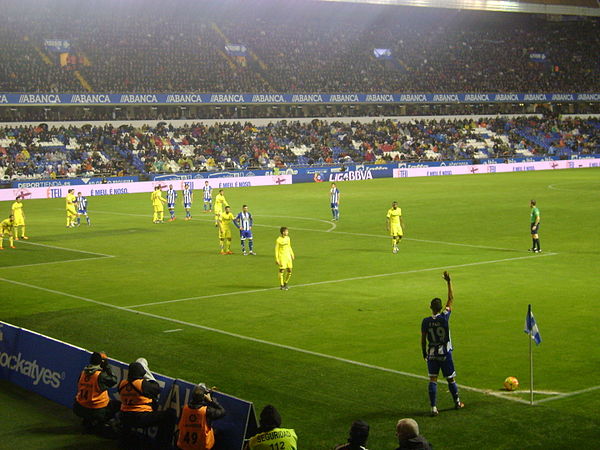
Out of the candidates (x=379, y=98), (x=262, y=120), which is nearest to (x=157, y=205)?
(x=262, y=120)

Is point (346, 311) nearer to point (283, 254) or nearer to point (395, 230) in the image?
point (283, 254)

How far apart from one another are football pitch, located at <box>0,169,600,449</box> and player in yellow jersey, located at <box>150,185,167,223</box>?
1.38 meters

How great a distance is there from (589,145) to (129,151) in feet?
166

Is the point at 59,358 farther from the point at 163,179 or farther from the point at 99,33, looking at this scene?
the point at 99,33

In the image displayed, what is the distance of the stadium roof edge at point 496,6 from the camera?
85.2m

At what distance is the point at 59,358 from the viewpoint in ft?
46.8

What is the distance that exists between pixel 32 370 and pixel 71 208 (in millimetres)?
26801

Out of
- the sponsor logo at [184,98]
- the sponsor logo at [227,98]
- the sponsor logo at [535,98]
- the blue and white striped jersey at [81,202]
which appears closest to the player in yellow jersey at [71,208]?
the blue and white striped jersey at [81,202]

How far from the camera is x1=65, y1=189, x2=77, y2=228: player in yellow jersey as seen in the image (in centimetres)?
4044

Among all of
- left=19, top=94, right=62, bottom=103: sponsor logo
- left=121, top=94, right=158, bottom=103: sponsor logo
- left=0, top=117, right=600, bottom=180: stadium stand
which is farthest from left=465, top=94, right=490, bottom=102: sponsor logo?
left=19, top=94, right=62, bottom=103: sponsor logo

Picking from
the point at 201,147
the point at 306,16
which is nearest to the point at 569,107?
the point at 306,16

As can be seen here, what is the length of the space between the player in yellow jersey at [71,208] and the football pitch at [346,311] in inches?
35.4

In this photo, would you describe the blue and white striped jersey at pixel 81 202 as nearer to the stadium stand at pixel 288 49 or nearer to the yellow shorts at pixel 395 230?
the yellow shorts at pixel 395 230

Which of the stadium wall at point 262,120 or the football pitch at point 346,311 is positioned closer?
the football pitch at point 346,311
